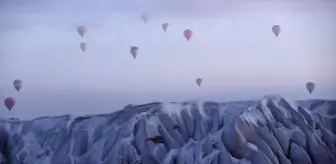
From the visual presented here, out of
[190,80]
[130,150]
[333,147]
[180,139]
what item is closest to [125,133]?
[130,150]

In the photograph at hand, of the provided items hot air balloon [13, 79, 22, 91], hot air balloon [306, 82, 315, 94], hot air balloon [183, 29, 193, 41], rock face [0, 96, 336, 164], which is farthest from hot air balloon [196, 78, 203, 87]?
hot air balloon [13, 79, 22, 91]

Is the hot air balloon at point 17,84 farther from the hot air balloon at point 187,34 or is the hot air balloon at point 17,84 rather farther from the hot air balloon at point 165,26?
the hot air balloon at point 187,34

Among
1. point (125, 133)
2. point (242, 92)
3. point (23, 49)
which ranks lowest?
point (125, 133)

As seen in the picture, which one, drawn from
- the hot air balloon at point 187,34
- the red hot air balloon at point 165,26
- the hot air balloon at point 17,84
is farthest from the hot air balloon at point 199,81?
the hot air balloon at point 17,84

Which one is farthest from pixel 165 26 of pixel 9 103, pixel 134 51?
pixel 9 103

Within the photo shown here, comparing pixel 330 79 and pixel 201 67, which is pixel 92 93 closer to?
pixel 201 67

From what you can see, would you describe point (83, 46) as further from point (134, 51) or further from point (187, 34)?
point (187, 34)
